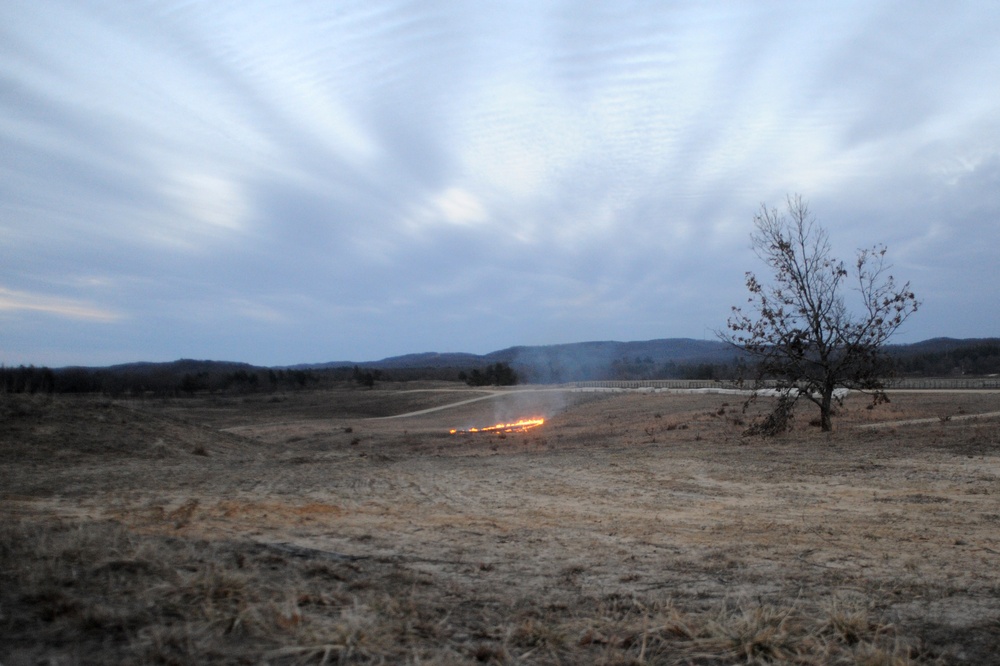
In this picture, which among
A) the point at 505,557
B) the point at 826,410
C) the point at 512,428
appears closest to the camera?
the point at 505,557

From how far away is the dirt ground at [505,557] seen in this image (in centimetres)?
388

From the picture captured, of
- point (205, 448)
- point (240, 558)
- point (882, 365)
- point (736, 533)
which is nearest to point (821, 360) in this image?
point (882, 365)

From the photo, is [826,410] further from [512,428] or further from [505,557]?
[512,428]

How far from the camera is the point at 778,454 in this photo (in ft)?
50.7

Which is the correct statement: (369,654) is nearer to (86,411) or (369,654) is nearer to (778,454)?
(778,454)

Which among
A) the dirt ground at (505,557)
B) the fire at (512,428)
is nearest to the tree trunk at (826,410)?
the dirt ground at (505,557)

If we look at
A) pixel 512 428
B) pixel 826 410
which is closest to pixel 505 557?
pixel 826 410

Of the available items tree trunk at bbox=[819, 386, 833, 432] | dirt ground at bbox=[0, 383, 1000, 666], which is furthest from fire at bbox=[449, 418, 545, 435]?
dirt ground at bbox=[0, 383, 1000, 666]

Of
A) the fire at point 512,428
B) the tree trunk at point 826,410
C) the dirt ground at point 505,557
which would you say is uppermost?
the tree trunk at point 826,410

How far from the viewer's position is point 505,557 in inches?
248

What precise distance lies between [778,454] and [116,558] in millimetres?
13984

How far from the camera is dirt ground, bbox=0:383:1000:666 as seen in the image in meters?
3.88

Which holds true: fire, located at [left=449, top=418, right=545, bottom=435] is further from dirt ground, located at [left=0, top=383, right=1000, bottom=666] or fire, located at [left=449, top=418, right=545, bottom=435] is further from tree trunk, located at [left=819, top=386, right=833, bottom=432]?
dirt ground, located at [left=0, top=383, right=1000, bottom=666]

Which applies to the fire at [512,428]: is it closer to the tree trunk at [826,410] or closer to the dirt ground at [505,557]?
the tree trunk at [826,410]
